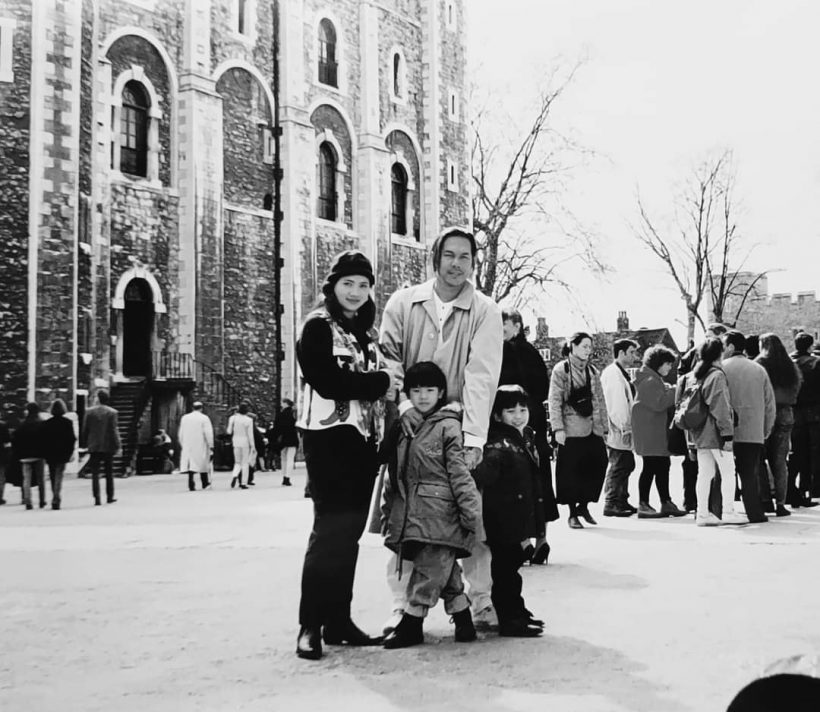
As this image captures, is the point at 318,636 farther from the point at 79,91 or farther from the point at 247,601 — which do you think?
the point at 79,91

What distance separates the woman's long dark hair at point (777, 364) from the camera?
10.9m

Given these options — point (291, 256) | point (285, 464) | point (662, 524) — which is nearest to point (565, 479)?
point (662, 524)

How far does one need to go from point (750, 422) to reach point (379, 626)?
5783 millimetres

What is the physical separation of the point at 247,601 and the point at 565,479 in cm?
438

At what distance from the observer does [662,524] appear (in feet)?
33.0

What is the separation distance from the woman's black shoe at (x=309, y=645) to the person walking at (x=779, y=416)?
7.42 metres

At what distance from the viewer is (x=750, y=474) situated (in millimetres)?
9867

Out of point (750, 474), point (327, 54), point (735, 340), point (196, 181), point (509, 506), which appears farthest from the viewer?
point (327, 54)

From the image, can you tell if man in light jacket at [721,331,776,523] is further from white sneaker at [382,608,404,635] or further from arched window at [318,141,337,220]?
arched window at [318,141,337,220]

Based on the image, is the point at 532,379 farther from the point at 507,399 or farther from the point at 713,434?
the point at 713,434

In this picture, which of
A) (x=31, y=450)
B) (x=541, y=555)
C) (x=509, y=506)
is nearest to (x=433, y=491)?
(x=509, y=506)

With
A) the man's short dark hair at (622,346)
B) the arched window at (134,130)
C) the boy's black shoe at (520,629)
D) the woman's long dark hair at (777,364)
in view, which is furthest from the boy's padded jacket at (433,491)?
the arched window at (134,130)

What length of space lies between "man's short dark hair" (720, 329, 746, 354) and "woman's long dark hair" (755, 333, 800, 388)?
732 mm

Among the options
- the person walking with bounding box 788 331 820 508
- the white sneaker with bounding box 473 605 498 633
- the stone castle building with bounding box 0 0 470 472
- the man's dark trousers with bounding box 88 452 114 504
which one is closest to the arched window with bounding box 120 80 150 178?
the stone castle building with bounding box 0 0 470 472
